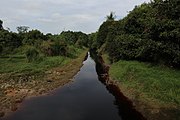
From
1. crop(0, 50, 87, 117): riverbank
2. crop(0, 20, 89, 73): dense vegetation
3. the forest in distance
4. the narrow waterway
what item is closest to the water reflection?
the narrow waterway

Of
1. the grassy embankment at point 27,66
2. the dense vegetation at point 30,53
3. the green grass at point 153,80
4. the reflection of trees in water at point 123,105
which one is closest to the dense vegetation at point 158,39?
the green grass at point 153,80

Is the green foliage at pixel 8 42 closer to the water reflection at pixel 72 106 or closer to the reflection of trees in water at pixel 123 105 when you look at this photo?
the water reflection at pixel 72 106

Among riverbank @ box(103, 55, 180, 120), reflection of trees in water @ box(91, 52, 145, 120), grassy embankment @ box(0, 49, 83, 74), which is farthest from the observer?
grassy embankment @ box(0, 49, 83, 74)

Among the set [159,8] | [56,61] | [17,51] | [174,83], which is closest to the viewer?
[174,83]

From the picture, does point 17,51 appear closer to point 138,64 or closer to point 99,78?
point 99,78

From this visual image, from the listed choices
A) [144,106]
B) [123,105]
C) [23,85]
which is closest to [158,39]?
[123,105]

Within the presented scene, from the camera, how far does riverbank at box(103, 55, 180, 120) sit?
19.1 m

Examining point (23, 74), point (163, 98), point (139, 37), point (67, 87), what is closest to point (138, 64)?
point (139, 37)

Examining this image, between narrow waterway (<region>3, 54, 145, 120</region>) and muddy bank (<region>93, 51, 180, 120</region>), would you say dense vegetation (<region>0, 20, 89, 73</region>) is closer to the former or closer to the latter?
narrow waterway (<region>3, 54, 145, 120</region>)

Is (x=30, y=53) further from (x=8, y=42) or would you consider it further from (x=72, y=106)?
(x=72, y=106)

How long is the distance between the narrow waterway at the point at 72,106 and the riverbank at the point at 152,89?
1988 millimetres

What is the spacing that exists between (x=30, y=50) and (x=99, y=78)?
576 inches

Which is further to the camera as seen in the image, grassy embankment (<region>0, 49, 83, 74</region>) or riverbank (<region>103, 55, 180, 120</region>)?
grassy embankment (<region>0, 49, 83, 74</region>)

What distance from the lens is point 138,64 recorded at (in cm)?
3316
